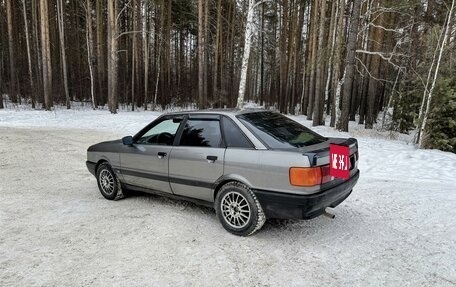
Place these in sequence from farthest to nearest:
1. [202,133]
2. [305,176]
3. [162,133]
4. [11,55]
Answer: [11,55] < [162,133] < [202,133] < [305,176]

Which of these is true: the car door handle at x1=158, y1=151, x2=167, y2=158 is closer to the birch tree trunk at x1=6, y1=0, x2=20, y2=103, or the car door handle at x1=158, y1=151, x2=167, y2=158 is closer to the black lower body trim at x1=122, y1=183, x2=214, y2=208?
the black lower body trim at x1=122, y1=183, x2=214, y2=208

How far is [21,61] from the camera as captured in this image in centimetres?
2609

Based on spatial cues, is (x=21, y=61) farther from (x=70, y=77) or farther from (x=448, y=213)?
(x=448, y=213)

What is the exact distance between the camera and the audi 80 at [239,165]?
3.57m

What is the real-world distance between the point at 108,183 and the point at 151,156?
3.96 feet

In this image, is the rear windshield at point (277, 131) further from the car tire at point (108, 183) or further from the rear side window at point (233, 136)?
the car tire at point (108, 183)

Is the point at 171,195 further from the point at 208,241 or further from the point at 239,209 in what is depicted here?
the point at 239,209

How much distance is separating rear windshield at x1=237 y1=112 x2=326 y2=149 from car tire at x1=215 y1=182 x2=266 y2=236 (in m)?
0.64

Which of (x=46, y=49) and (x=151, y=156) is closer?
(x=151, y=156)

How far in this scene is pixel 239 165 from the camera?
3881 millimetres

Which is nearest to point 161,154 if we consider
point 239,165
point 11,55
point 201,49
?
point 239,165

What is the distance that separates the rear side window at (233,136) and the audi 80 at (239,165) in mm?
12

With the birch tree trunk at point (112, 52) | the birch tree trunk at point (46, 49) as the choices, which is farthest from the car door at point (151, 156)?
the birch tree trunk at point (46, 49)

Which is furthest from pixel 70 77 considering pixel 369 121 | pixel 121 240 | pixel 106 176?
pixel 121 240
